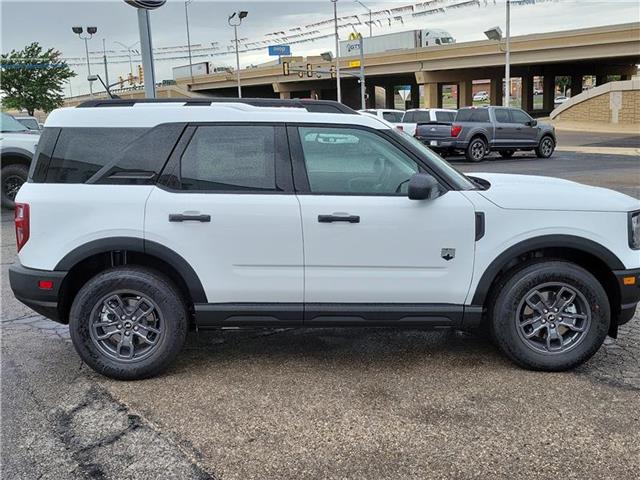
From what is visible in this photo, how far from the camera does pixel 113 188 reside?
4.22 meters

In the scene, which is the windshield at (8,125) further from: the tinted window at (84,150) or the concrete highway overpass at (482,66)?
the concrete highway overpass at (482,66)

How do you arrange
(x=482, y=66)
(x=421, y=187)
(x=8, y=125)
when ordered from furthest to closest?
(x=482, y=66), (x=8, y=125), (x=421, y=187)

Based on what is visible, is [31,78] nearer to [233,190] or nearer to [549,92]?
[233,190]

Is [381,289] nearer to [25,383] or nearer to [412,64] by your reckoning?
[25,383]

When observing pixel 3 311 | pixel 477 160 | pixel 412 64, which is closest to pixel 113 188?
pixel 3 311

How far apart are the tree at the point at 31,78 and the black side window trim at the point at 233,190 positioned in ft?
152

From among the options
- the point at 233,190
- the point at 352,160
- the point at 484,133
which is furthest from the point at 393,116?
the point at 233,190

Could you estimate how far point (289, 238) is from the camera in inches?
163

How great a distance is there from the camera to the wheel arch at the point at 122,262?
416cm

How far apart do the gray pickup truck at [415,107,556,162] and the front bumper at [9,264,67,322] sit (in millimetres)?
18381

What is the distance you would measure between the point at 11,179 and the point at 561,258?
35.9 ft

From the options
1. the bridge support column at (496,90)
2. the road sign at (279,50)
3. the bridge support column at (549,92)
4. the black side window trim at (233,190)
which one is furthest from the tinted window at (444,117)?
the bridge support column at (549,92)

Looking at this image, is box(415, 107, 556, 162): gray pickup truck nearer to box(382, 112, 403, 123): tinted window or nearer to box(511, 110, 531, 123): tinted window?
box(511, 110, 531, 123): tinted window

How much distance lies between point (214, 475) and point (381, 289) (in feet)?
5.40
